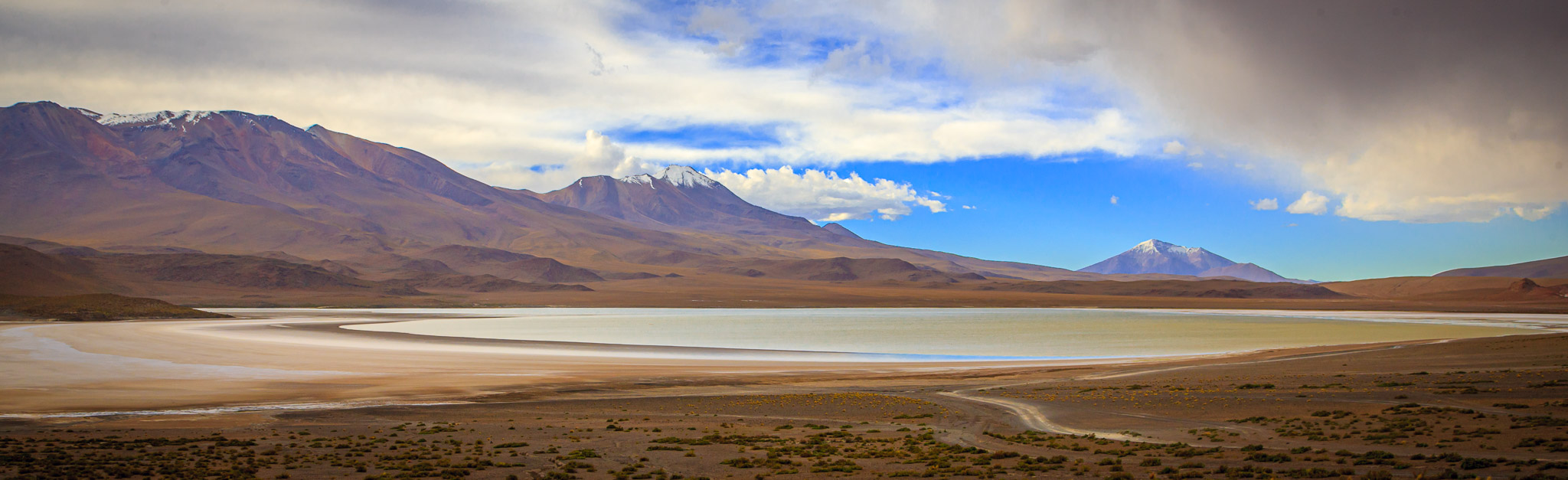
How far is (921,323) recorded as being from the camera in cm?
8450

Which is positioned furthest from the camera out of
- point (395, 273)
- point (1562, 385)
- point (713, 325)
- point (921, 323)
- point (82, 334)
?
point (395, 273)

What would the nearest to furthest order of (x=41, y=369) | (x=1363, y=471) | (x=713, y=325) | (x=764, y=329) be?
1. (x=1363, y=471)
2. (x=41, y=369)
3. (x=764, y=329)
4. (x=713, y=325)

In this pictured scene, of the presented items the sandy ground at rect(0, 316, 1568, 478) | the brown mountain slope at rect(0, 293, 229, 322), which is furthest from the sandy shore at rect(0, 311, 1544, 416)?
the brown mountain slope at rect(0, 293, 229, 322)

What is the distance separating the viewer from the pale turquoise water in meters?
53.1

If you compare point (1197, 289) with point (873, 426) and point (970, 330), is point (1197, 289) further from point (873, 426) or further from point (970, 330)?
point (873, 426)

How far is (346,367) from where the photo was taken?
38500mm

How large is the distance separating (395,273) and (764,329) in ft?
488

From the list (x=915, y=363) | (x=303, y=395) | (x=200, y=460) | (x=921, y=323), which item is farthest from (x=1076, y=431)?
(x=921, y=323)

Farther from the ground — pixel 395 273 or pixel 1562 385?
pixel 395 273

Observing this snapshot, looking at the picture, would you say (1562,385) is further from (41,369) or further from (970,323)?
(970,323)

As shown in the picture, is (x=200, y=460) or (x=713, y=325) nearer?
(x=200, y=460)

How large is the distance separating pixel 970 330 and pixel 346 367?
49.1 meters

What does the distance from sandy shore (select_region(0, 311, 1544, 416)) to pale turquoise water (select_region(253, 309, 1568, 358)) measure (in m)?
5.63

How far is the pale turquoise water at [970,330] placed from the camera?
5309 cm
